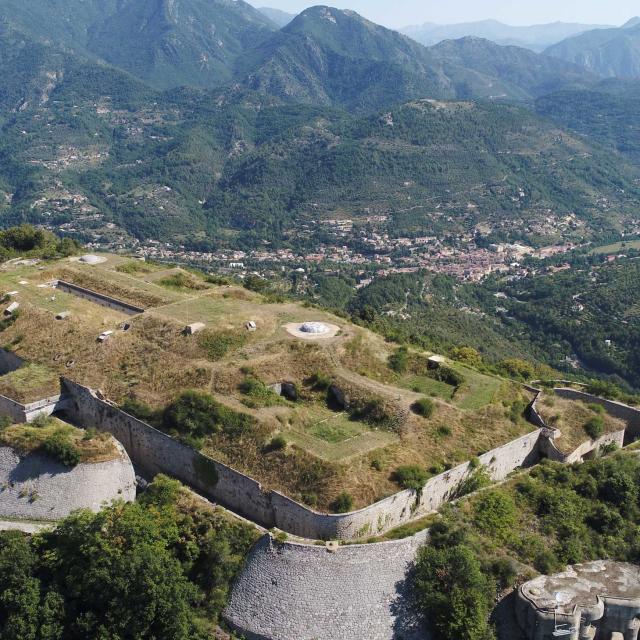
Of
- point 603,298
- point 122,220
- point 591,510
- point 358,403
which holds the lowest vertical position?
point 122,220

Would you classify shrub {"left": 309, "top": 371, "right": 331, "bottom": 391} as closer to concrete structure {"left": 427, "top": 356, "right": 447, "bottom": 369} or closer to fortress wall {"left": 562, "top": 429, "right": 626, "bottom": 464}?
concrete structure {"left": 427, "top": 356, "right": 447, "bottom": 369}

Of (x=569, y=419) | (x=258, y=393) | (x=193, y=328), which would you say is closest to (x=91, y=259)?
(x=193, y=328)

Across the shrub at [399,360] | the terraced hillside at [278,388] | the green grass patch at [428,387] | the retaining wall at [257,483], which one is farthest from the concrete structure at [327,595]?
the shrub at [399,360]

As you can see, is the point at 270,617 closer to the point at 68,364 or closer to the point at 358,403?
the point at 358,403

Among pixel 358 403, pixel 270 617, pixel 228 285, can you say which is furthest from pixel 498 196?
pixel 270 617

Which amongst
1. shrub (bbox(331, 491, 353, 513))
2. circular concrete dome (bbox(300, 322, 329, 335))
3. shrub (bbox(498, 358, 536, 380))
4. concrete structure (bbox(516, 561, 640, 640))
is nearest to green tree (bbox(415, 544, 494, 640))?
concrete structure (bbox(516, 561, 640, 640))

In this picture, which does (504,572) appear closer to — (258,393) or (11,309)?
(258,393)
